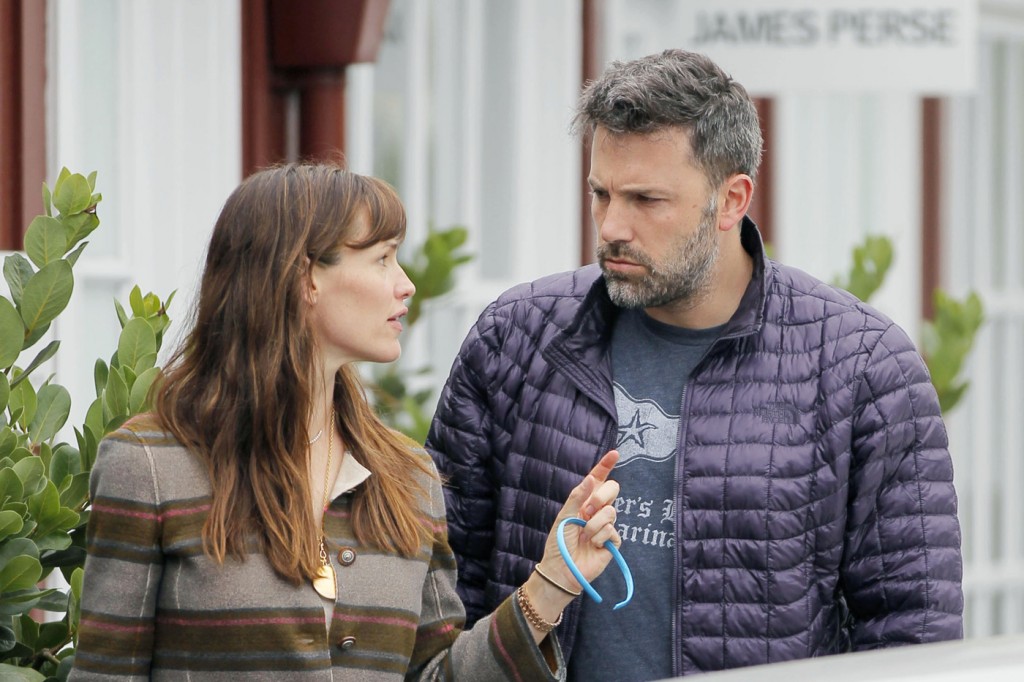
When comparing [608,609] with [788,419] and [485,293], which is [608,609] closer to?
[788,419]

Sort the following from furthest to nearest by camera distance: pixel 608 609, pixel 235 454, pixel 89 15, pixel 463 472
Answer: pixel 89 15
pixel 463 472
pixel 608 609
pixel 235 454

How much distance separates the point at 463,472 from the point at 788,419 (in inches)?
24.2

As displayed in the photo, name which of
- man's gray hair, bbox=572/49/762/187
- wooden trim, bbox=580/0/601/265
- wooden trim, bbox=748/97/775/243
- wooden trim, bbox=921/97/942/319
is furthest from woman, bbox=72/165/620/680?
wooden trim, bbox=921/97/942/319

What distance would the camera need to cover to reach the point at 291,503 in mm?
2527

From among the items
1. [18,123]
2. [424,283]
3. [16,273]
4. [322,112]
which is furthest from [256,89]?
[16,273]

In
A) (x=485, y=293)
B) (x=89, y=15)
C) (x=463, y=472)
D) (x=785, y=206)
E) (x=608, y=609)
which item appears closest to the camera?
(x=608, y=609)

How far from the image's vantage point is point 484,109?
6156 millimetres

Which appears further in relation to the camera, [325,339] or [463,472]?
[463,472]

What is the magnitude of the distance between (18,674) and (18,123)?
1848mm

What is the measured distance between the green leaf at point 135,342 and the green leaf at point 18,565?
376 millimetres

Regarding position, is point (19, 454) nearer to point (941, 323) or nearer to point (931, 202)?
point (941, 323)

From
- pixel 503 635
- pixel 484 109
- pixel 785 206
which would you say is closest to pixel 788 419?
pixel 503 635

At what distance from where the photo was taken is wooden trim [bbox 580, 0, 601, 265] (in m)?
6.31

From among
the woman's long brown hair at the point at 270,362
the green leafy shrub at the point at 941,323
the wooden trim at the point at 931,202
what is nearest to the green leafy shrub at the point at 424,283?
the green leafy shrub at the point at 941,323
